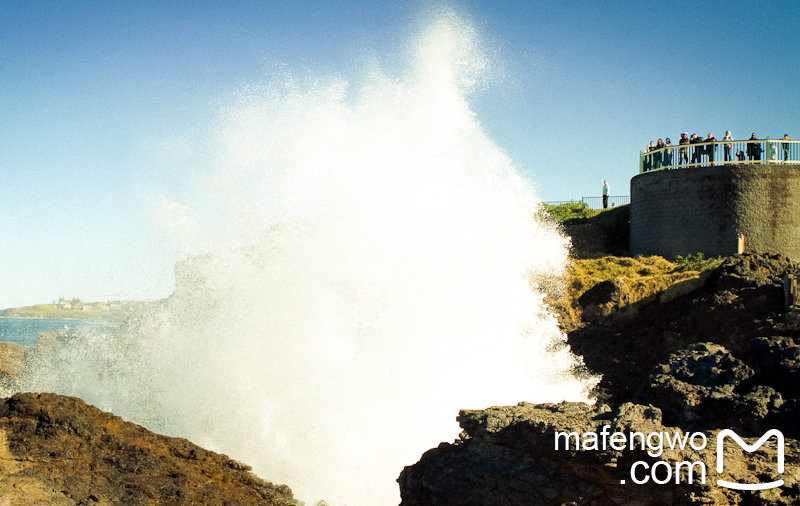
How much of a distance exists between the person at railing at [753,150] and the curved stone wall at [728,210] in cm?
49

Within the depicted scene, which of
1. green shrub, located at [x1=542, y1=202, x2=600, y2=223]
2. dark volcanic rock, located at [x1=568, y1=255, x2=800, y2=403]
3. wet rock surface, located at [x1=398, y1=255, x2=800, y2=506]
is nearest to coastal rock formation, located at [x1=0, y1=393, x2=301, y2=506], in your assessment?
wet rock surface, located at [x1=398, y1=255, x2=800, y2=506]

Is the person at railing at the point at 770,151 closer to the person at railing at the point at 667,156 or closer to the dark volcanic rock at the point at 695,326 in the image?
the person at railing at the point at 667,156

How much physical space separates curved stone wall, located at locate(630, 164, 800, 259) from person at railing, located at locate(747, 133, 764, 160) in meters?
0.49

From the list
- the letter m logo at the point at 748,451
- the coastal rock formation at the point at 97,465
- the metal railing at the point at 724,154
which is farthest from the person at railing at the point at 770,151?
the coastal rock formation at the point at 97,465

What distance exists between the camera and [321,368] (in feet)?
41.4

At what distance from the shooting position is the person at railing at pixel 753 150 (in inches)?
734

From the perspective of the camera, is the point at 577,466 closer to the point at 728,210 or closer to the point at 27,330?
the point at 728,210

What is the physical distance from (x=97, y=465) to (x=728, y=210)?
18760 mm

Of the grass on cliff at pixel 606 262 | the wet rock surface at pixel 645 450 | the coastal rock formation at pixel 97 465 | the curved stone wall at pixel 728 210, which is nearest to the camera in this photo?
the wet rock surface at pixel 645 450

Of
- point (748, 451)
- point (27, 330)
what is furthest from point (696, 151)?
point (27, 330)

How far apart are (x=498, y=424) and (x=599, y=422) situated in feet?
3.93

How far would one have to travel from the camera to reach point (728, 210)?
733 inches

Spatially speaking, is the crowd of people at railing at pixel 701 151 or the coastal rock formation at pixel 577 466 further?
the crowd of people at railing at pixel 701 151

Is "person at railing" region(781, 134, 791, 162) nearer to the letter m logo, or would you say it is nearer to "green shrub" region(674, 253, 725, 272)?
"green shrub" region(674, 253, 725, 272)
